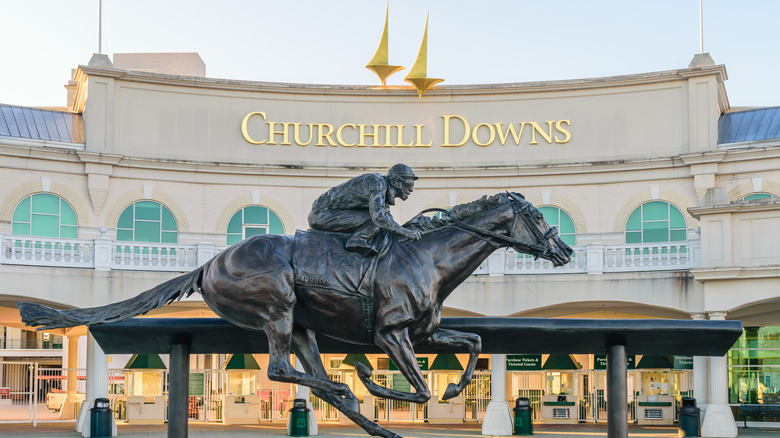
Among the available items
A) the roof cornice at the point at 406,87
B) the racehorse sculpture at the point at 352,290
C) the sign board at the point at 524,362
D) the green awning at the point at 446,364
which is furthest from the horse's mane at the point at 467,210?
the roof cornice at the point at 406,87

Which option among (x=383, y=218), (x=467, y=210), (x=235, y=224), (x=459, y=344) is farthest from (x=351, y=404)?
(x=235, y=224)

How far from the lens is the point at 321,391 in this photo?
7109 millimetres

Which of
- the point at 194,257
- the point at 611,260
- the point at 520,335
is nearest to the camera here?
the point at 520,335

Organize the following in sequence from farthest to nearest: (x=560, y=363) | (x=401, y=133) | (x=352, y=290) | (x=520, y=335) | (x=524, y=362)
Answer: (x=401, y=133)
(x=560, y=363)
(x=524, y=362)
(x=520, y=335)
(x=352, y=290)

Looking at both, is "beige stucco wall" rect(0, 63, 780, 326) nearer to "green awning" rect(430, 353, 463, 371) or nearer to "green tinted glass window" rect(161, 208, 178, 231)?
"green tinted glass window" rect(161, 208, 178, 231)

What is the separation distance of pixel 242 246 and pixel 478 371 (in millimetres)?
29359

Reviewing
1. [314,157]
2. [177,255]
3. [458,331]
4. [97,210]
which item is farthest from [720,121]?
[458,331]

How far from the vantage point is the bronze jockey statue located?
279 inches

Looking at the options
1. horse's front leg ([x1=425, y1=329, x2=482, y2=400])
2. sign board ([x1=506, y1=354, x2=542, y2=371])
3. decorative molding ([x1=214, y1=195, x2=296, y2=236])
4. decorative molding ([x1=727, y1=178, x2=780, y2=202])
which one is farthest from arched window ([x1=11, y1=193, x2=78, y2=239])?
horse's front leg ([x1=425, y1=329, x2=482, y2=400])

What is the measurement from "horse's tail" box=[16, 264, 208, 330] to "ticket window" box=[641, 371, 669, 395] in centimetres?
2848

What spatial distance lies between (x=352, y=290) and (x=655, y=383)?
94.3ft

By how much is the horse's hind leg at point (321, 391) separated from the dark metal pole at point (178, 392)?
92 centimetres

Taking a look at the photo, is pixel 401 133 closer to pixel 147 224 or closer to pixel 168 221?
pixel 168 221

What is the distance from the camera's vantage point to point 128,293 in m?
27.3
